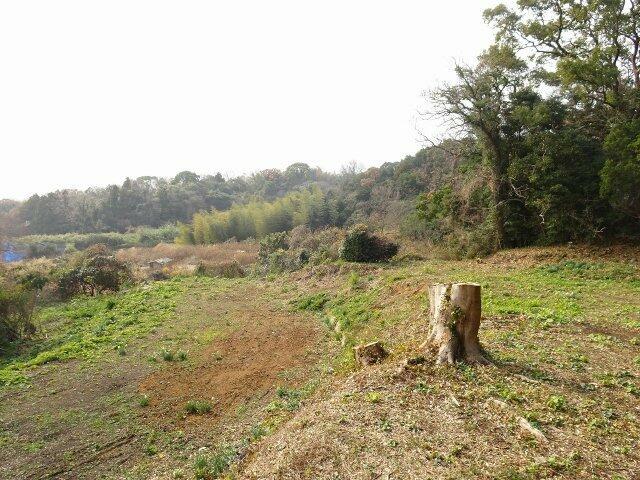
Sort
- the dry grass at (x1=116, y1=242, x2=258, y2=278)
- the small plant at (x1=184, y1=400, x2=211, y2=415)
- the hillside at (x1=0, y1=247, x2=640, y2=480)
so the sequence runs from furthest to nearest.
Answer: the dry grass at (x1=116, y1=242, x2=258, y2=278), the small plant at (x1=184, y1=400, x2=211, y2=415), the hillside at (x1=0, y1=247, x2=640, y2=480)

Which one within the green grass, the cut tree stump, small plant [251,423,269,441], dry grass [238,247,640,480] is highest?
the cut tree stump

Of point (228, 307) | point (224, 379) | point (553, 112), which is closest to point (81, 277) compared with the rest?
point (228, 307)

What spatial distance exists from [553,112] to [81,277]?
2099cm

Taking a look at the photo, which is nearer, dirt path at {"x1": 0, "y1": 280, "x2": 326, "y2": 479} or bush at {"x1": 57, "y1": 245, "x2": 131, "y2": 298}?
dirt path at {"x1": 0, "y1": 280, "x2": 326, "y2": 479}

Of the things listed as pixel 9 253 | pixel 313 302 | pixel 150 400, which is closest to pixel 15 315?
pixel 150 400

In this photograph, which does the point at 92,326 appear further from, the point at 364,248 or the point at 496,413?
the point at 496,413

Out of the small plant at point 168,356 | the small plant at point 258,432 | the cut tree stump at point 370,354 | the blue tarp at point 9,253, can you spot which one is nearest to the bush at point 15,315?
the small plant at point 168,356

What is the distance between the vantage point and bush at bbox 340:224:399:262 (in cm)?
1819

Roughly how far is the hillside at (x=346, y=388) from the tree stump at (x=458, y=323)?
0.84 ft

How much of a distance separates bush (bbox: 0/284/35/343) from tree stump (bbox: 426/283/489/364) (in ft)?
37.8

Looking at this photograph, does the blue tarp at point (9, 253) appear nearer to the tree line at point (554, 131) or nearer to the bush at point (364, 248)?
the bush at point (364, 248)

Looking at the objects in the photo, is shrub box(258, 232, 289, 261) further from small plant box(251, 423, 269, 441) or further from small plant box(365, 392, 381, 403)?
small plant box(365, 392, 381, 403)

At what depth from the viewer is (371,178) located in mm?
40406

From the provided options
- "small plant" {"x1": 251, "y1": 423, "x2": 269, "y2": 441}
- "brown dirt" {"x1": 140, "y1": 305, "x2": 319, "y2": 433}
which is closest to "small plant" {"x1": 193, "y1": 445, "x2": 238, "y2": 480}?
"small plant" {"x1": 251, "y1": 423, "x2": 269, "y2": 441}
